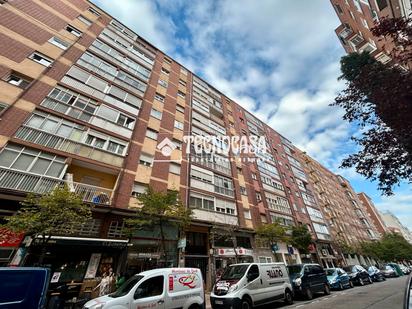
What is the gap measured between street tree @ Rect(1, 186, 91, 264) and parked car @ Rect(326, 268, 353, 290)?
16983 millimetres

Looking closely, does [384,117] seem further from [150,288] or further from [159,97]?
[159,97]

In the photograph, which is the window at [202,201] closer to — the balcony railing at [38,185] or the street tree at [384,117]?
the balcony railing at [38,185]

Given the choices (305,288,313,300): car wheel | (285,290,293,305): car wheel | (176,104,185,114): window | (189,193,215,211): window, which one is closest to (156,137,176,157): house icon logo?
(189,193,215,211): window

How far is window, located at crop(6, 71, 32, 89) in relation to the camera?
43.0 ft

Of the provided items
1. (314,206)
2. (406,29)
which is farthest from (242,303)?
(314,206)

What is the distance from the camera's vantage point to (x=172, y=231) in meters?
15.2

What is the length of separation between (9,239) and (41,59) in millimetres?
12749

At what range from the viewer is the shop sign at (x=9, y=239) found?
911cm

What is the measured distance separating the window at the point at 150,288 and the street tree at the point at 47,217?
4517 millimetres

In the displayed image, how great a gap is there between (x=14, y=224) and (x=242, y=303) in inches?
373

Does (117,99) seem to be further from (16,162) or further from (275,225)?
(275,225)

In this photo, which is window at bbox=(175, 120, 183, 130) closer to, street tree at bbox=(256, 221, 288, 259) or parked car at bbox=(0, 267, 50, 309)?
street tree at bbox=(256, 221, 288, 259)

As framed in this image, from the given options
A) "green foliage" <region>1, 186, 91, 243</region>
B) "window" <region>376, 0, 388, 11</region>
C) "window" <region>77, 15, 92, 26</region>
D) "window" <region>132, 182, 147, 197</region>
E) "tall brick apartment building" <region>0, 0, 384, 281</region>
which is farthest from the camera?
"window" <region>77, 15, 92, 26</region>

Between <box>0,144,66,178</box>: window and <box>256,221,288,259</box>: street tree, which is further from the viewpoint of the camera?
<box>256,221,288,259</box>: street tree
